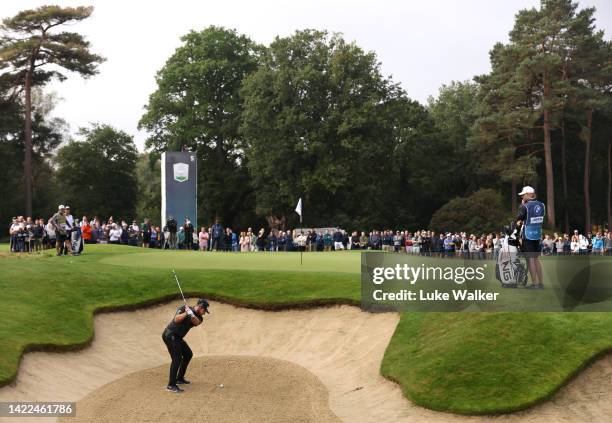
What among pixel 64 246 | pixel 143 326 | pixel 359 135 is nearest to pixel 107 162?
pixel 359 135

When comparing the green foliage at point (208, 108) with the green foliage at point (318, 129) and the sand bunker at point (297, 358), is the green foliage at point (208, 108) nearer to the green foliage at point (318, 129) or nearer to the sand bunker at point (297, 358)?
the green foliage at point (318, 129)

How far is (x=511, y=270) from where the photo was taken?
677 inches

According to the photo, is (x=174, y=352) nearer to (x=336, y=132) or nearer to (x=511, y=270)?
(x=511, y=270)

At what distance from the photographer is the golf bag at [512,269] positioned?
17.2 m

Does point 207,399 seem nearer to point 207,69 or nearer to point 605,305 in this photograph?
point 605,305

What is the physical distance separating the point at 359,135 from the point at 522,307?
46.3m

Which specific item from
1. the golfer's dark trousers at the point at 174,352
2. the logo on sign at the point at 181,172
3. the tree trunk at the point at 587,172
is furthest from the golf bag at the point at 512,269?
the tree trunk at the point at 587,172

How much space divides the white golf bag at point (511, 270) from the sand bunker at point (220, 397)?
5370mm

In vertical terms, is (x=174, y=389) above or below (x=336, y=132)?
below

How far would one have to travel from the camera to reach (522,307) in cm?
1709

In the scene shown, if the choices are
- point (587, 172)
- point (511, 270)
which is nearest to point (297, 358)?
point (511, 270)

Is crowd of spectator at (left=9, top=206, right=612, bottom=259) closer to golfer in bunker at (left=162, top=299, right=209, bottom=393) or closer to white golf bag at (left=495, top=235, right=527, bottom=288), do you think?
white golf bag at (left=495, top=235, right=527, bottom=288)

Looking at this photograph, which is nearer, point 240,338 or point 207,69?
point 240,338

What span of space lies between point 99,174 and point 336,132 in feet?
108
